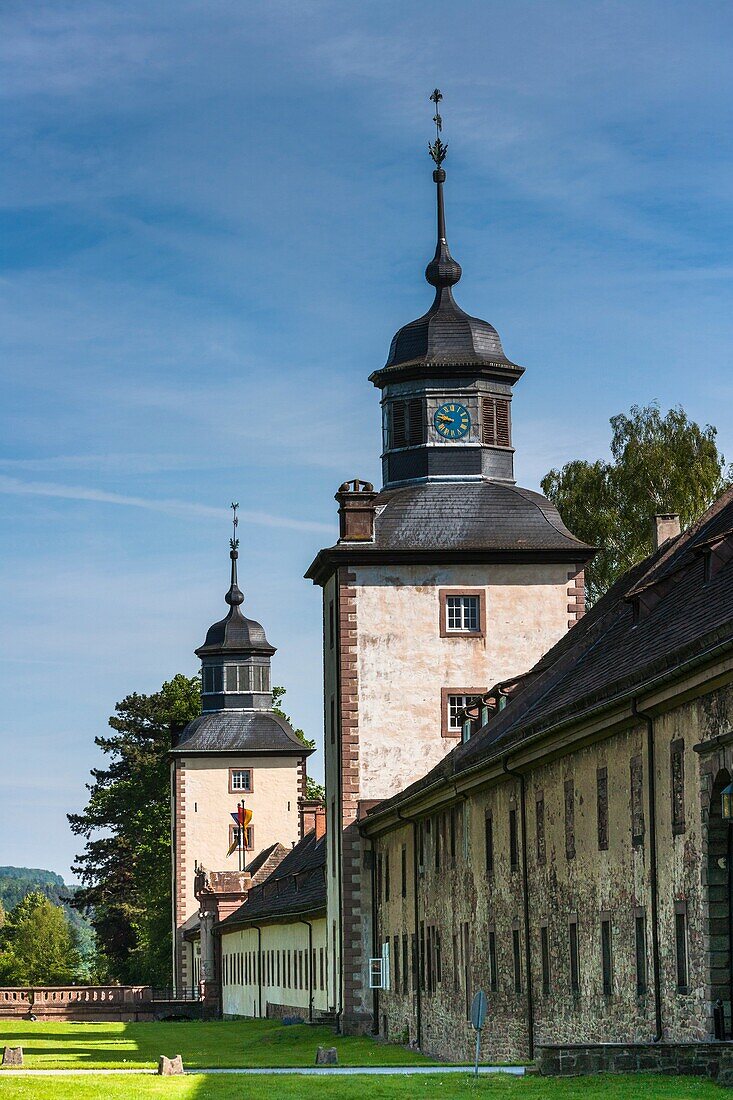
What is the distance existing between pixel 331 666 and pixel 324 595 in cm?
235

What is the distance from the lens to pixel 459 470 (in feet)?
185

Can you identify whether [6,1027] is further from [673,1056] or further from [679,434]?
[673,1056]

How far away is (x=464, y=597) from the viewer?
54.4 m

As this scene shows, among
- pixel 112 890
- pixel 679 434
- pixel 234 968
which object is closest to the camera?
pixel 679 434

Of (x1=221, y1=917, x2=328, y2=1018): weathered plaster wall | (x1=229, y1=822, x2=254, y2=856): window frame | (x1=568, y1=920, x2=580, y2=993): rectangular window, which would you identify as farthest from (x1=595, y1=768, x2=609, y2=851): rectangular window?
(x1=229, y1=822, x2=254, y2=856): window frame

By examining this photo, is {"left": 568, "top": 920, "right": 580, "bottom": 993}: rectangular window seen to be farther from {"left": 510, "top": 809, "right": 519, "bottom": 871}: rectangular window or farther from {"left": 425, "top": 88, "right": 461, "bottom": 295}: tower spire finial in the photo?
{"left": 425, "top": 88, "right": 461, "bottom": 295}: tower spire finial

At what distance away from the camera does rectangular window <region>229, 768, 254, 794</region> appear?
328ft

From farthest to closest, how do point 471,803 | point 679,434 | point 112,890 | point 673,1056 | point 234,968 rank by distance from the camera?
point 112,890, point 234,968, point 679,434, point 471,803, point 673,1056

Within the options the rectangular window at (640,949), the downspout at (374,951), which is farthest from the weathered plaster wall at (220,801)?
the rectangular window at (640,949)

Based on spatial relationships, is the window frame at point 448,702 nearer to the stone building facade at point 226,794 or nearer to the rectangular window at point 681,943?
the rectangular window at point 681,943

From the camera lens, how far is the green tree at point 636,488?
210 ft

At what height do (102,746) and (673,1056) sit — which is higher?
(102,746)

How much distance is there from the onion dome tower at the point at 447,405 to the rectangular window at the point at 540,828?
23.2 m

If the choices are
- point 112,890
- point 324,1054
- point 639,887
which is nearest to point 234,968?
point 112,890
